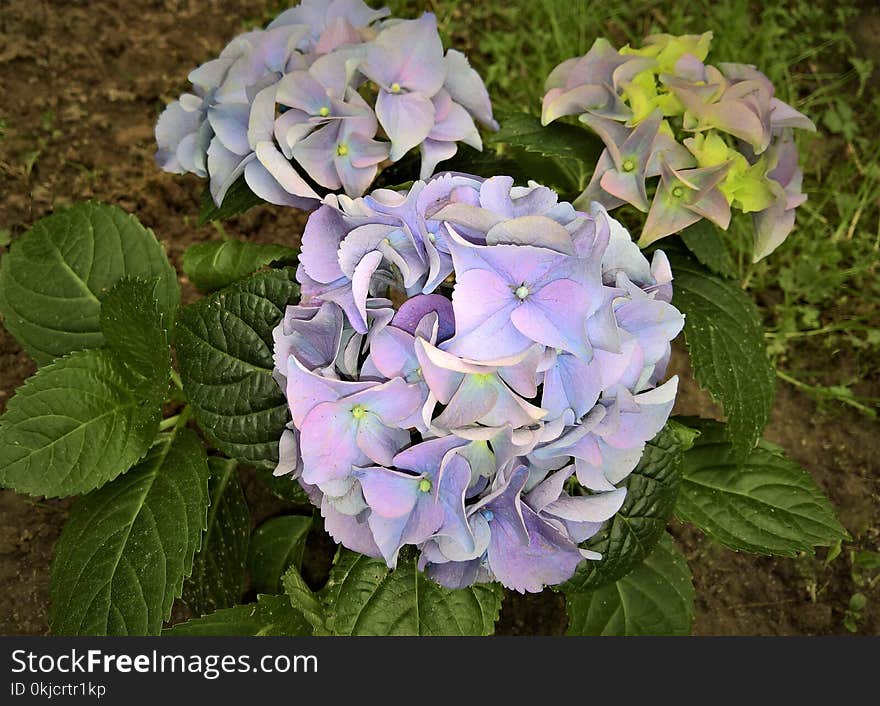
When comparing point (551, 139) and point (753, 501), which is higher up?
point (551, 139)

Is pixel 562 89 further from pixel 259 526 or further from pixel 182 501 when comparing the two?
pixel 259 526

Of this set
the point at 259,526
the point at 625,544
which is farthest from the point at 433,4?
the point at 625,544

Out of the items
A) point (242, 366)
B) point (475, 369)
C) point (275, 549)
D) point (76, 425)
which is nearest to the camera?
point (475, 369)

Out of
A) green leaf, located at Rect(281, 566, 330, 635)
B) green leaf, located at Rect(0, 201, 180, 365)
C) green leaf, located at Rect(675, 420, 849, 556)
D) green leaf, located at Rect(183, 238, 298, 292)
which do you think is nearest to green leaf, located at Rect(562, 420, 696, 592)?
green leaf, located at Rect(675, 420, 849, 556)

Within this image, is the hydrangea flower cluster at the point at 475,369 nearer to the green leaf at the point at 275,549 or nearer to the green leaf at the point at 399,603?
the green leaf at the point at 399,603

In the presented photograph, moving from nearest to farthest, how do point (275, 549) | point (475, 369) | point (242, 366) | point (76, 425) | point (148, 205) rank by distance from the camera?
point (475, 369)
point (242, 366)
point (76, 425)
point (275, 549)
point (148, 205)

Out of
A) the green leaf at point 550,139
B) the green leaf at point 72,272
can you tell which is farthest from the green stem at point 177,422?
the green leaf at point 550,139

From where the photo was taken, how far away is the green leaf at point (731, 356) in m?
1.27

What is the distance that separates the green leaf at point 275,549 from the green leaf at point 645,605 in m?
0.50

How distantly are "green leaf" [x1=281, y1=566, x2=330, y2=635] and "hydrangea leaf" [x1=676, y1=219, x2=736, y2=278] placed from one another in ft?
2.52

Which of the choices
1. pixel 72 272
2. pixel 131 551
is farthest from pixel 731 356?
pixel 72 272

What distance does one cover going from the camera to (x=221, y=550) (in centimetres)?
145

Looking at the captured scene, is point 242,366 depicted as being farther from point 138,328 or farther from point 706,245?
point 706,245

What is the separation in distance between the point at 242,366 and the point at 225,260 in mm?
350
